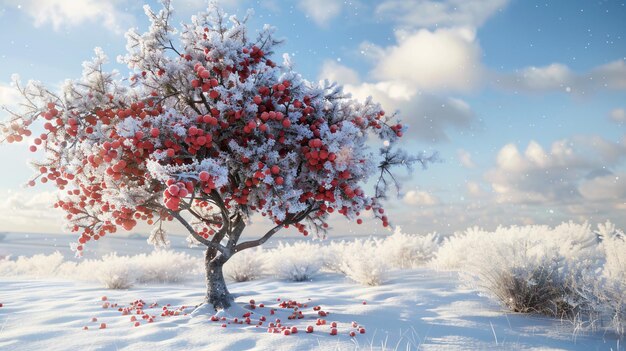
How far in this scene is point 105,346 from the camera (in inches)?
211

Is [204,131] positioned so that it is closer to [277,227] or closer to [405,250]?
[277,227]

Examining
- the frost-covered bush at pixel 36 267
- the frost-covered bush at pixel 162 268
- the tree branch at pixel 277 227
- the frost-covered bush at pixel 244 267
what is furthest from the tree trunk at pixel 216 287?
the frost-covered bush at pixel 36 267

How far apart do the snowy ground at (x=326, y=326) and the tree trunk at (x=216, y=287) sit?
514 mm

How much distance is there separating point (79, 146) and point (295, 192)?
290 centimetres

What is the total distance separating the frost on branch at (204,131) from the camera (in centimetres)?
527

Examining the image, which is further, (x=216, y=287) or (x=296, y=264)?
(x=296, y=264)

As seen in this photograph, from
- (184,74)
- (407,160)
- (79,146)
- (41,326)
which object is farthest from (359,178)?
(41,326)

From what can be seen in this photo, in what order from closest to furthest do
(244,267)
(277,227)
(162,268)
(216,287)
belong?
1. (277,227)
2. (216,287)
3. (244,267)
4. (162,268)

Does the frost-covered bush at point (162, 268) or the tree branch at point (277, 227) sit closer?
the tree branch at point (277, 227)

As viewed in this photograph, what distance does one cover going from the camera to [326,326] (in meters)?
6.09

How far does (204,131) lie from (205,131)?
0.08 metres

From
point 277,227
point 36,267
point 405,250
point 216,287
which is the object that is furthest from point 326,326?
point 36,267

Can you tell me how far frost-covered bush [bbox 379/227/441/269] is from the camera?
1446cm

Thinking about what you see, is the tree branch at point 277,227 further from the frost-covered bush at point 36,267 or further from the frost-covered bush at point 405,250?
the frost-covered bush at point 36,267
